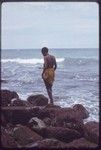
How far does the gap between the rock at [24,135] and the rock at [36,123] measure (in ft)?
0.76

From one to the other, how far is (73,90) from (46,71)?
1.00 meters

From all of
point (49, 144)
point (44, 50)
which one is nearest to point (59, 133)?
point (49, 144)

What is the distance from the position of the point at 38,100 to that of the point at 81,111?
1.08 meters

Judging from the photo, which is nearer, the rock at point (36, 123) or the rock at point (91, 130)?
the rock at point (91, 130)

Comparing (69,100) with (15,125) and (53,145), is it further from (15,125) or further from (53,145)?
(53,145)

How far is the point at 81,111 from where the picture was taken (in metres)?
5.82

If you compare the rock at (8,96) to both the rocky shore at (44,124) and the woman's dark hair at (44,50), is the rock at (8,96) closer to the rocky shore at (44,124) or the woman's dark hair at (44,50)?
the rocky shore at (44,124)

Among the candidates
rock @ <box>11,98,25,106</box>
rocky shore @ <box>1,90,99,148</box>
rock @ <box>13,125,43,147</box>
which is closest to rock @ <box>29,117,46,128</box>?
rocky shore @ <box>1,90,99,148</box>

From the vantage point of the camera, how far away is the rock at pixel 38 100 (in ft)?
20.9

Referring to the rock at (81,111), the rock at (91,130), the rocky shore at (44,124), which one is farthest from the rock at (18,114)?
the rock at (91,130)

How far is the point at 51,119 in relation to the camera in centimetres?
584

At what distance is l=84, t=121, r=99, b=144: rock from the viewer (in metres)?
4.84

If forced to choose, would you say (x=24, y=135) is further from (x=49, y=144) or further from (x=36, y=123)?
(x=49, y=144)

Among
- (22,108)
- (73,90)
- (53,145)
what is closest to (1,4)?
(53,145)
